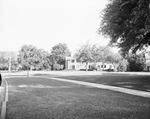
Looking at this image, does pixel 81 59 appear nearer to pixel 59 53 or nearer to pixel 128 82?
pixel 59 53

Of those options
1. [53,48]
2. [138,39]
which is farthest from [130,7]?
[53,48]

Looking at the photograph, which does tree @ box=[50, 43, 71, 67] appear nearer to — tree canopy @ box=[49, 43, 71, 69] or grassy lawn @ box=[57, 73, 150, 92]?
tree canopy @ box=[49, 43, 71, 69]

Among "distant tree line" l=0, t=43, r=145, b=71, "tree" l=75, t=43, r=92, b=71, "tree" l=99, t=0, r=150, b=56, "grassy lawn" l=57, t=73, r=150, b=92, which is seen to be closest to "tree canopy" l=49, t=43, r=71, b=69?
"distant tree line" l=0, t=43, r=145, b=71

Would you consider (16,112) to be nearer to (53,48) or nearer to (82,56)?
(82,56)

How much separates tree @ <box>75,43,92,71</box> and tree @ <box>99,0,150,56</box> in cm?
3731

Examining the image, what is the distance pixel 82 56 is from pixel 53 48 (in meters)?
41.2

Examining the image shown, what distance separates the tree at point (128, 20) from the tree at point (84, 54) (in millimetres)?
37309

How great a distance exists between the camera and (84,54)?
185ft

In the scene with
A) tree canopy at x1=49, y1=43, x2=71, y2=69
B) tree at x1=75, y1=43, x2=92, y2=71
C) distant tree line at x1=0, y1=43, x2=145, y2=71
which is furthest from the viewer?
tree canopy at x1=49, y1=43, x2=71, y2=69

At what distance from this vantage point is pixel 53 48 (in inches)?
3713

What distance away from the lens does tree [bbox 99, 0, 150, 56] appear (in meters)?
12.0

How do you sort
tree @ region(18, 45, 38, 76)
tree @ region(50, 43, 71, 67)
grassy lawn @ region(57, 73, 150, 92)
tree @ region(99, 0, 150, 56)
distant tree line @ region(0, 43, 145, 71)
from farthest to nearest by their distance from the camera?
1. tree @ region(50, 43, 71, 67)
2. tree @ region(18, 45, 38, 76)
3. distant tree line @ region(0, 43, 145, 71)
4. grassy lawn @ region(57, 73, 150, 92)
5. tree @ region(99, 0, 150, 56)

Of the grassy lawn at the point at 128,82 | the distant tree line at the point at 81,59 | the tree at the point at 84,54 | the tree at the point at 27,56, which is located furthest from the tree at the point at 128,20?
the tree at the point at 27,56

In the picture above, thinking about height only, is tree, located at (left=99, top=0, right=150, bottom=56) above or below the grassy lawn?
above
